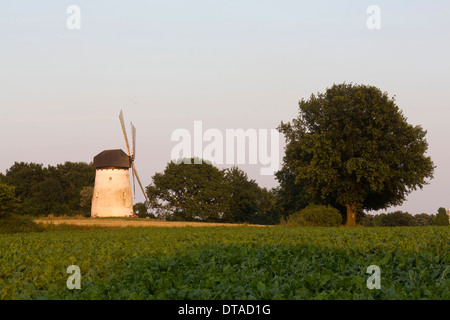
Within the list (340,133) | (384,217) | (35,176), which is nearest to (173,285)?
(340,133)

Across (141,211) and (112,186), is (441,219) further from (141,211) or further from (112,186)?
(141,211)

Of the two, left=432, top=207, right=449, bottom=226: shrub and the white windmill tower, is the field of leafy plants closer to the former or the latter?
left=432, top=207, right=449, bottom=226: shrub

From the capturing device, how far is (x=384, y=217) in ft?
245

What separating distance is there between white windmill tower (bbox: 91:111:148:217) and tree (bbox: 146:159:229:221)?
43.9ft

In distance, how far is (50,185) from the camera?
9281cm

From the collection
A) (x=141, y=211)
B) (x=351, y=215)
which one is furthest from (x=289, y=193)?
(x=141, y=211)

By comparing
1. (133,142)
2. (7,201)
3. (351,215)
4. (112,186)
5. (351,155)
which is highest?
(133,142)

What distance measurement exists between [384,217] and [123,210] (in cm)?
4065

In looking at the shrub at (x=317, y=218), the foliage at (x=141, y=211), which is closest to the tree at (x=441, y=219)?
the shrub at (x=317, y=218)

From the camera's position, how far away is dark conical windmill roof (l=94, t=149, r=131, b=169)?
69.8 metres

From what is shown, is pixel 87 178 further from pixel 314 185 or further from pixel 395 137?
pixel 395 137

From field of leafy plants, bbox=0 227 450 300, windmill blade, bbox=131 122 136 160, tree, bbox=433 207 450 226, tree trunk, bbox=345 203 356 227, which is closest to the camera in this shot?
field of leafy plants, bbox=0 227 450 300

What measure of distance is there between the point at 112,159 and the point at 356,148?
3689 centimetres

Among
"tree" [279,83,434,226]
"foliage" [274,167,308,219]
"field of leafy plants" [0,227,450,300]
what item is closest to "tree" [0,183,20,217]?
"field of leafy plants" [0,227,450,300]
